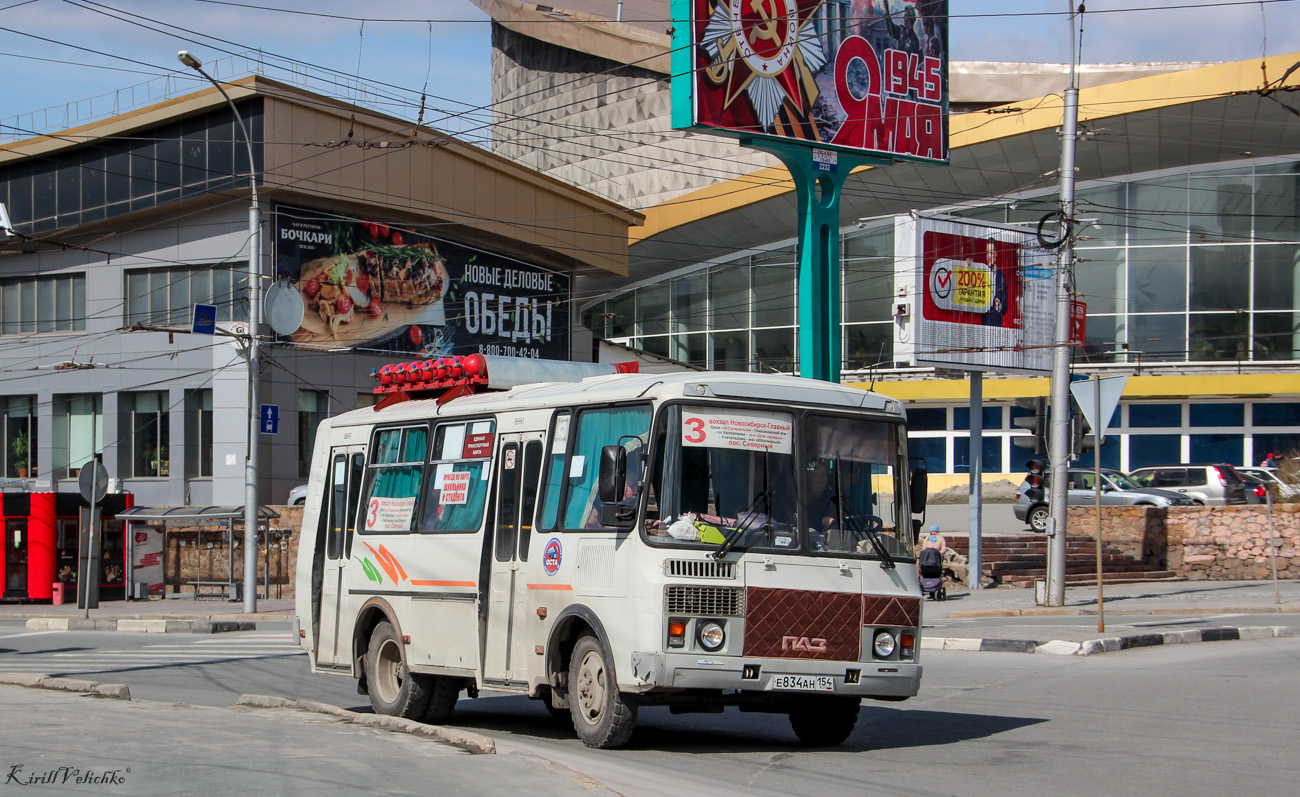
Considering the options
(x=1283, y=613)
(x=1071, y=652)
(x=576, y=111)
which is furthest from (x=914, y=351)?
(x=576, y=111)

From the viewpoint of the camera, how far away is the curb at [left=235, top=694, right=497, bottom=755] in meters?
8.94

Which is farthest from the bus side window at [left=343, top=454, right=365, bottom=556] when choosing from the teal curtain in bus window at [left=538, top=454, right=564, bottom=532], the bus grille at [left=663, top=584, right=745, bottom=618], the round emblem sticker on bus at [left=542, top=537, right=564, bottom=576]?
the bus grille at [left=663, top=584, right=745, bottom=618]

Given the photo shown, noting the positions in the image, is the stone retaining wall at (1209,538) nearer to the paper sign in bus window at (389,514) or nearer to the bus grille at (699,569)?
the paper sign in bus window at (389,514)

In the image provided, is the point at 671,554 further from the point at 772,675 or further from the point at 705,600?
the point at 772,675

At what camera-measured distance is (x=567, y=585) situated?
10.3m

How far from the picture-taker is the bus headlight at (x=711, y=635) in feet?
31.1

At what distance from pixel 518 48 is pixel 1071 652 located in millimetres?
68200

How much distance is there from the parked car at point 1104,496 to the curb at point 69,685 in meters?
27.4

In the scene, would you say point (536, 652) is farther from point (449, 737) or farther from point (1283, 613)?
point (1283, 613)

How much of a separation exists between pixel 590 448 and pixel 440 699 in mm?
3159

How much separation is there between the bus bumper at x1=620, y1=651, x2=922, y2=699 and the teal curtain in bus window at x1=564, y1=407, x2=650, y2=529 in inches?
54.3

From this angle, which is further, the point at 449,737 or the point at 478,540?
the point at 478,540

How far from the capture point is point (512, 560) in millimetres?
11094
